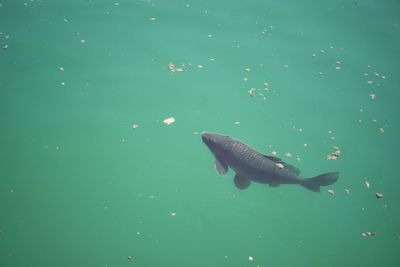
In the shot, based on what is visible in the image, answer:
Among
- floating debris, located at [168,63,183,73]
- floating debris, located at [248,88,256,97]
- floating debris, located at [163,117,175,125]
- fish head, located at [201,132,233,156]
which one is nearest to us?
fish head, located at [201,132,233,156]

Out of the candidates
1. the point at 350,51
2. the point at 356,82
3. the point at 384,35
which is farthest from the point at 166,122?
the point at 384,35

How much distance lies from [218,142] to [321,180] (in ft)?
4.77

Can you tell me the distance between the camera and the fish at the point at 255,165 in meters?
4.19

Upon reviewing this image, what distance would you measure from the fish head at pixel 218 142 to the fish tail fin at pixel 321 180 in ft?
3.75

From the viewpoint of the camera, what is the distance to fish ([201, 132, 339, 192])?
4191 mm

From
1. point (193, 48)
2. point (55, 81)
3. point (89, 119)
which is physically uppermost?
point (193, 48)

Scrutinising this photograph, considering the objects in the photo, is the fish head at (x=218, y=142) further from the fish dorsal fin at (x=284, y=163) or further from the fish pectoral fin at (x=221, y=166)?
the fish dorsal fin at (x=284, y=163)

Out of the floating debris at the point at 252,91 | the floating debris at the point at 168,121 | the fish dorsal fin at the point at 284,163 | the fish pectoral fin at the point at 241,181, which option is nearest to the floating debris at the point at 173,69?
the floating debris at the point at 168,121

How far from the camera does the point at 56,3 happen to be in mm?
8672

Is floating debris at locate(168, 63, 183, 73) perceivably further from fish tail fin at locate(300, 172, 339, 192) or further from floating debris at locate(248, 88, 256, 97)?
fish tail fin at locate(300, 172, 339, 192)

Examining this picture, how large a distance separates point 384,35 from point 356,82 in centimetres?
220

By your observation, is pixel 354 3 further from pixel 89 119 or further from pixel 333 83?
pixel 89 119

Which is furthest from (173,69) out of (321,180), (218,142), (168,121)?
(321,180)

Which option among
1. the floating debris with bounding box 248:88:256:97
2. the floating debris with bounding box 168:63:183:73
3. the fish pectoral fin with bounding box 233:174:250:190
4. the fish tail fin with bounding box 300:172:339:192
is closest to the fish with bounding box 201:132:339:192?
the fish tail fin with bounding box 300:172:339:192
